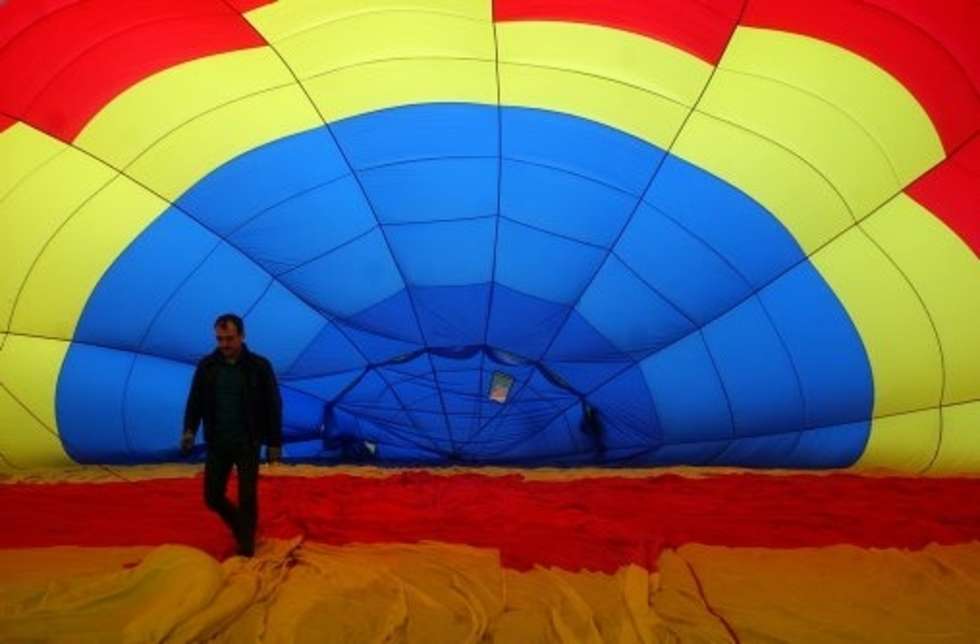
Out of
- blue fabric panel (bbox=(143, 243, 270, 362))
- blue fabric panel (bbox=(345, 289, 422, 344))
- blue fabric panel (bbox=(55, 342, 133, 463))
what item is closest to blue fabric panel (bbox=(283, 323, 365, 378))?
blue fabric panel (bbox=(345, 289, 422, 344))

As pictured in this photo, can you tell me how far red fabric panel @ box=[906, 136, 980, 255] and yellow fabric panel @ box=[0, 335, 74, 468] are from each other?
4394 mm

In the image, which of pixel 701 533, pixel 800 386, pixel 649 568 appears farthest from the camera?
pixel 800 386

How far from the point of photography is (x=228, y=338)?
3.32m

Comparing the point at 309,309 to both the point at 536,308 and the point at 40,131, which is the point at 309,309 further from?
the point at 40,131

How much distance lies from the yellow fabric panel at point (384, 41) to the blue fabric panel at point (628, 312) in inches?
52.7

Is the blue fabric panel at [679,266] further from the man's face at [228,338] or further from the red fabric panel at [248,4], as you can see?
the man's face at [228,338]

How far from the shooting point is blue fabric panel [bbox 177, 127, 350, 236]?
4.64 m

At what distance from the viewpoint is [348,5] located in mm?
4117

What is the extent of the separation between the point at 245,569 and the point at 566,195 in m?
2.50

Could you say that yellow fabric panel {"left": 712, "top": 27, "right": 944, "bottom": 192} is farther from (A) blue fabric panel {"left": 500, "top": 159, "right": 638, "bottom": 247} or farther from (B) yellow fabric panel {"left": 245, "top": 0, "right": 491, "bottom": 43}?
(B) yellow fabric panel {"left": 245, "top": 0, "right": 491, "bottom": 43}

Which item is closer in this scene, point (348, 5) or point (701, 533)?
point (701, 533)

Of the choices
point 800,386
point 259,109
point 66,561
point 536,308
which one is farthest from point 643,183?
point 66,561

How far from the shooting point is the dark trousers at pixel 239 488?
11.0 ft

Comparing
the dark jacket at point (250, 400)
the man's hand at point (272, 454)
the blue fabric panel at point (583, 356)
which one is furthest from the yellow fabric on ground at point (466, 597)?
the blue fabric panel at point (583, 356)
